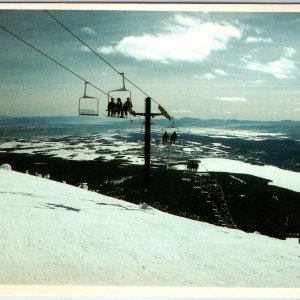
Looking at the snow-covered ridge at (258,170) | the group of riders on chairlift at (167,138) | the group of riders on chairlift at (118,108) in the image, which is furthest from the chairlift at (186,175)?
the group of riders on chairlift at (118,108)

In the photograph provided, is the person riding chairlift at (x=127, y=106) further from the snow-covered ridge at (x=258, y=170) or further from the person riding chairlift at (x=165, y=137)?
the snow-covered ridge at (x=258, y=170)

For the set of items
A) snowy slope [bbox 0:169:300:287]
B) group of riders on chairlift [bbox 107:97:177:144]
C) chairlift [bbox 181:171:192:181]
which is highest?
group of riders on chairlift [bbox 107:97:177:144]

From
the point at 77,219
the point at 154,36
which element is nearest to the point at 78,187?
the point at 77,219

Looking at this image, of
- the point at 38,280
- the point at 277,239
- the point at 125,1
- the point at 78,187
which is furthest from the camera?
the point at 78,187

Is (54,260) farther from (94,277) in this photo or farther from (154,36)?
(154,36)

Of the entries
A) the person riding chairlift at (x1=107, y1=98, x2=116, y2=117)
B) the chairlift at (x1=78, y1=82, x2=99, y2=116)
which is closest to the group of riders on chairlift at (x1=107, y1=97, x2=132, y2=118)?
the person riding chairlift at (x1=107, y1=98, x2=116, y2=117)

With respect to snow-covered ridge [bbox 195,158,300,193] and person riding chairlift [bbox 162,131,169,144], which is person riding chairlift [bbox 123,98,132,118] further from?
snow-covered ridge [bbox 195,158,300,193]
